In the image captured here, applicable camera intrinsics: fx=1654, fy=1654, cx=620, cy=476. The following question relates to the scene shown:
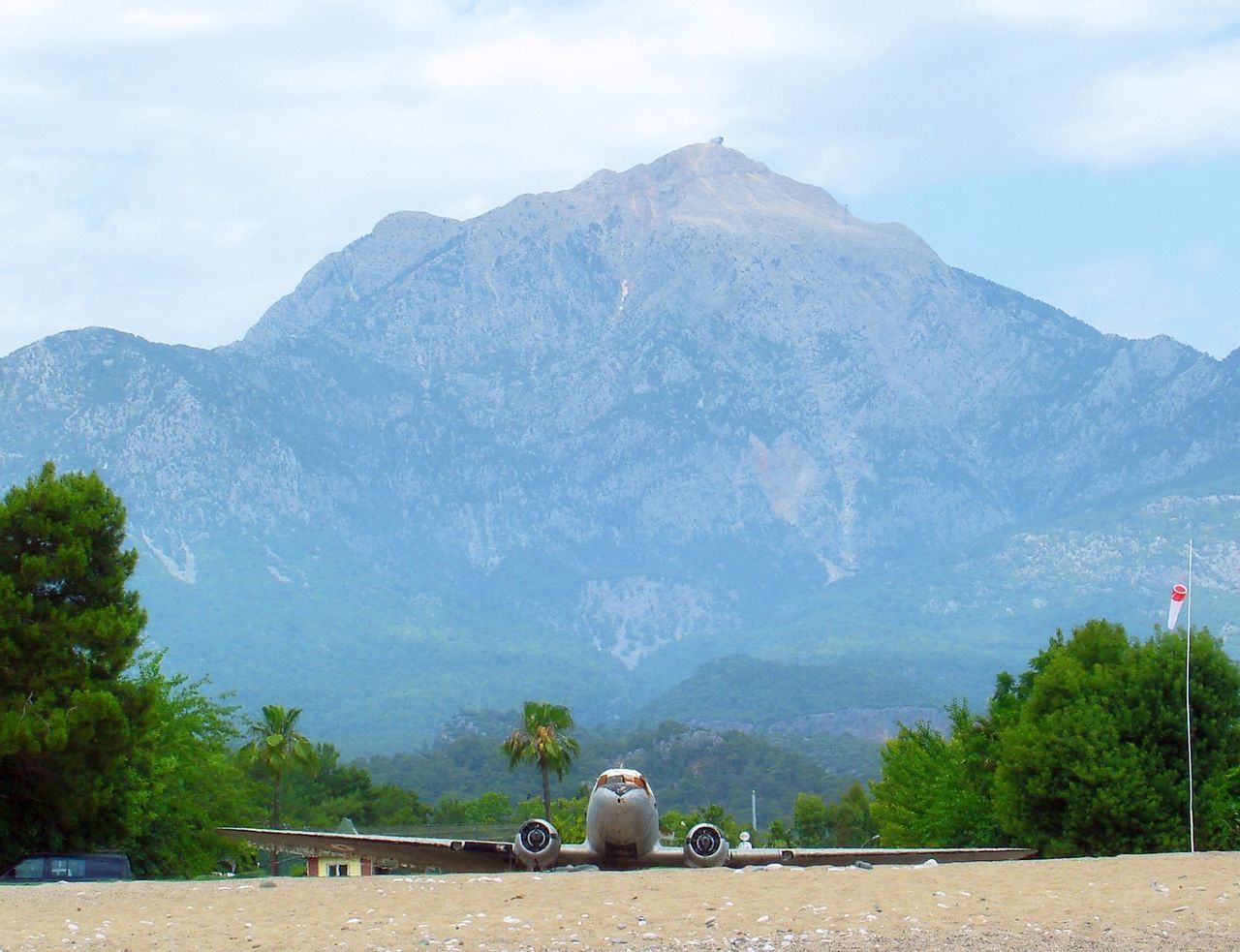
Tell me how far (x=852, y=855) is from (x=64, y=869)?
19719mm

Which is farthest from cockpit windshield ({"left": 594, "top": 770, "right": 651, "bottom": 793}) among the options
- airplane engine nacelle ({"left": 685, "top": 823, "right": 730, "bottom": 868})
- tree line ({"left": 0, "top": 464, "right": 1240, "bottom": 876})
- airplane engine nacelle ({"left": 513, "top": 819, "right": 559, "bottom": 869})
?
tree line ({"left": 0, "top": 464, "right": 1240, "bottom": 876})

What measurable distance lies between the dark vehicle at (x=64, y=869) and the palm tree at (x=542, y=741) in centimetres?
5584

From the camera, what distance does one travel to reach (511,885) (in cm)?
2708

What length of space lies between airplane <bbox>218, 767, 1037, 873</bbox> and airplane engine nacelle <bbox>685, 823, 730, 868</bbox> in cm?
2

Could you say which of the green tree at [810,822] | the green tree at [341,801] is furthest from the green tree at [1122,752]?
the green tree at [810,822]

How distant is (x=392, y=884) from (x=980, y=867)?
33.7ft

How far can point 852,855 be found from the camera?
141 feet

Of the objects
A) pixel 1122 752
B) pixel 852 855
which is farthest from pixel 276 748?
pixel 1122 752

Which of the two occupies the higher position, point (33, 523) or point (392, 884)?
point (33, 523)

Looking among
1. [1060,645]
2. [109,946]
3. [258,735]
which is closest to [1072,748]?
[1060,645]

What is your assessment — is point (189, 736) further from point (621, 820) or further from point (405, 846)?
point (621, 820)

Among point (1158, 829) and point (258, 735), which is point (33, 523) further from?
point (258, 735)

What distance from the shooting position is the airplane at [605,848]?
36.6 metres

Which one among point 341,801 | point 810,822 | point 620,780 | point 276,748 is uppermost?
point 276,748
